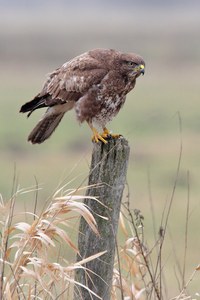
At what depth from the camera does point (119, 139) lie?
5.46 metres

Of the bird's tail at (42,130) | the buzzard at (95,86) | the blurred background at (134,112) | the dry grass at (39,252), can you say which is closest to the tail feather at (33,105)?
the buzzard at (95,86)

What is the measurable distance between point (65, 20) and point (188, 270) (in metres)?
99.4

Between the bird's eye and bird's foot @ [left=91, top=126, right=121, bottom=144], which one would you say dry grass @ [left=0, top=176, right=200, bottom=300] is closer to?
bird's foot @ [left=91, top=126, right=121, bottom=144]

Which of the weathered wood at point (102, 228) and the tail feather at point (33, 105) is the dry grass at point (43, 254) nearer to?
the weathered wood at point (102, 228)

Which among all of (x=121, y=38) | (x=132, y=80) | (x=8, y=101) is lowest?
(x=132, y=80)

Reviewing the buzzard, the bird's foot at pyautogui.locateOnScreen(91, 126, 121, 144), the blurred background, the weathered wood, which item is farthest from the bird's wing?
the weathered wood

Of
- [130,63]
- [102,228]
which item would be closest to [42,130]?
[130,63]

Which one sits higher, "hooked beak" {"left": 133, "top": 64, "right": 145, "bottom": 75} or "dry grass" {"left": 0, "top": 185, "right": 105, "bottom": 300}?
"hooked beak" {"left": 133, "top": 64, "right": 145, "bottom": 75}

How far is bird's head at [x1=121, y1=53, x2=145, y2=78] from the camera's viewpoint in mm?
6965

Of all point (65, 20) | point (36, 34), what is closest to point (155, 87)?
point (36, 34)

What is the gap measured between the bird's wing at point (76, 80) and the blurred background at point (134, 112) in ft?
1.41

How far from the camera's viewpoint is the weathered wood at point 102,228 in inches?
201

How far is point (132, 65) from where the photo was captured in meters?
7.00

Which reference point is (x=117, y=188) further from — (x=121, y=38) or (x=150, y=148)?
(x=121, y=38)
